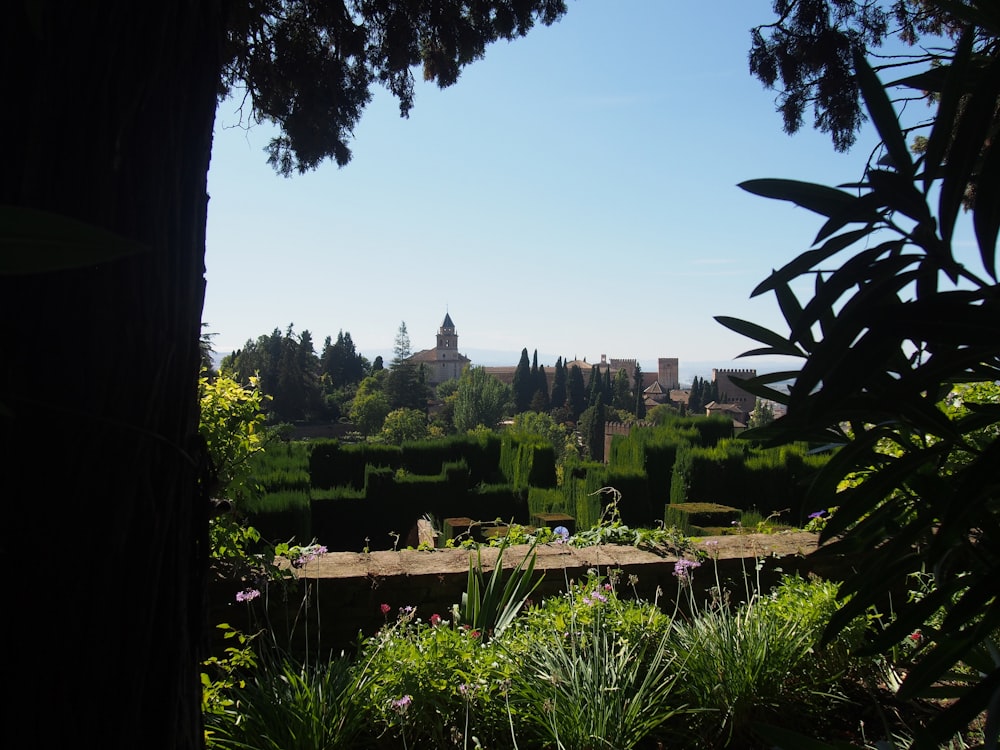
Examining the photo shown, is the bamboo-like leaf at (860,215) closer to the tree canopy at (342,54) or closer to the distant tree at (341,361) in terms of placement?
the tree canopy at (342,54)

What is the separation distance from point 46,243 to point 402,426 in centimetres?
4811

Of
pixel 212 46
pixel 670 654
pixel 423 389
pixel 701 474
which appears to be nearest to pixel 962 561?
pixel 212 46

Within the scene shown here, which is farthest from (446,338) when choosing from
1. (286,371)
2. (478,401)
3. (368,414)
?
(286,371)

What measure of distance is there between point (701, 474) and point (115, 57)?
34.1 feet

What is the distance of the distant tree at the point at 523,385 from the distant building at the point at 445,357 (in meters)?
31.1

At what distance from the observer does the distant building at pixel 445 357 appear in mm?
101537

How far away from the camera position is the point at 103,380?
2.95 feet

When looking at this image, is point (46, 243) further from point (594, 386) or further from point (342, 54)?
point (594, 386)

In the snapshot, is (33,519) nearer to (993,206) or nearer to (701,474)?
(993,206)

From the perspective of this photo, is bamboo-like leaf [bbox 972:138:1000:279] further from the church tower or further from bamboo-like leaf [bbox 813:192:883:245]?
the church tower

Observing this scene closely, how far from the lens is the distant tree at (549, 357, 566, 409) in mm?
71144

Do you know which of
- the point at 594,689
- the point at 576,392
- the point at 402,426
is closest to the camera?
the point at 594,689

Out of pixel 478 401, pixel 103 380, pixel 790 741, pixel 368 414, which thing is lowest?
Answer: pixel 368 414

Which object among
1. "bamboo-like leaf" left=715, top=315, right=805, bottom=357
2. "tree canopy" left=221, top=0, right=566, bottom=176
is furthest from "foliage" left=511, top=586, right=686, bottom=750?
"tree canopy" left=221, top=0, right=566, bottom=176
